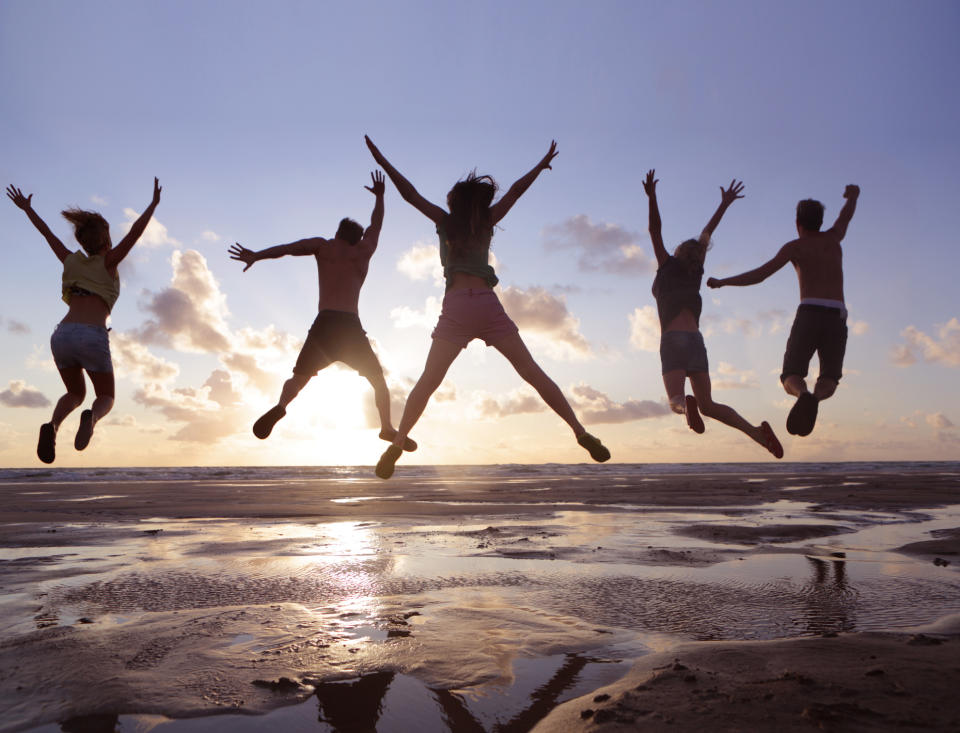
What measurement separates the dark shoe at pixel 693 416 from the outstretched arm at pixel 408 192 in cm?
323

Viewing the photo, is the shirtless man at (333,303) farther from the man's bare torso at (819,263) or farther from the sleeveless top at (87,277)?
the man's bare torso at (819,263)


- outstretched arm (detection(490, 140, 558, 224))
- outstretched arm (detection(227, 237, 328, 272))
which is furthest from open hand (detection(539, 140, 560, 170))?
outstretched arm (detection(227, 237, 328, 272))

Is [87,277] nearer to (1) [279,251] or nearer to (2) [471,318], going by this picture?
(1) [279,251]

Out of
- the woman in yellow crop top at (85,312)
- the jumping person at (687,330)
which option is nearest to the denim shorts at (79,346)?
the woman in yellow crop top at (85,312)

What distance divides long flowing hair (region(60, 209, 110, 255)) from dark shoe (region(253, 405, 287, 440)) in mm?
2170

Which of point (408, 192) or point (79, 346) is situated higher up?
point (408, 192)

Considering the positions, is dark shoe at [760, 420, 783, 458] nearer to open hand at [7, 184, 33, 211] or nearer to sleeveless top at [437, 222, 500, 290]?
sleeveless top at [437, 222, 500, 290]

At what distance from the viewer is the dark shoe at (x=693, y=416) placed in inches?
269

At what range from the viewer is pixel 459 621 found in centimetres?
473

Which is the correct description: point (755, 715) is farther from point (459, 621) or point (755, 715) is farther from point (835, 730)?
point (459, 621)

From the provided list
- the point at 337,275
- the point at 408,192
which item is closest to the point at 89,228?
the point at 337,275

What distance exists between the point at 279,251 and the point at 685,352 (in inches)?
164

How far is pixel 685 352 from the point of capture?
6.91m

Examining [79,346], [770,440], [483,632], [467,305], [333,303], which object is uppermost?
[333,303]
